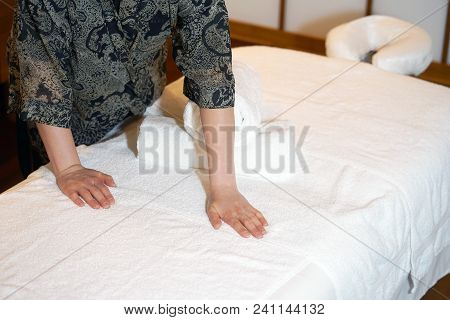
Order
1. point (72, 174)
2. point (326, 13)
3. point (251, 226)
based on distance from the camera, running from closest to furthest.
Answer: point (251, 226) → point (72, 174) → point (326, 13)

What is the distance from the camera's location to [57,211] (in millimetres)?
1144

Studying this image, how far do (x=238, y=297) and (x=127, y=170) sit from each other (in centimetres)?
41

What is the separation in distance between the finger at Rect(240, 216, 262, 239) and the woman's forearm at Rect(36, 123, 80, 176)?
341 millimetres

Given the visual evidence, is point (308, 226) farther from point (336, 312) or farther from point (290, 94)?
point (290, 94)

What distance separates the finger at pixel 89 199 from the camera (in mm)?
1151

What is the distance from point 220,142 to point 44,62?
330 mm

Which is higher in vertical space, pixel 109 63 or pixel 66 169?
pixel 109 63

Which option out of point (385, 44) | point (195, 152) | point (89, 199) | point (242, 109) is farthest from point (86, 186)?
point (385, 44)

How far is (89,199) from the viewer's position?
45.5 inches

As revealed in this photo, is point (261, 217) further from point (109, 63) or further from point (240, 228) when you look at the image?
point (109, 63)

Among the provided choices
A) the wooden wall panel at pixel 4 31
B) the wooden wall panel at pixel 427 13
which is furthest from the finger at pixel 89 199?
the wooden wall panel at pixel 427 13

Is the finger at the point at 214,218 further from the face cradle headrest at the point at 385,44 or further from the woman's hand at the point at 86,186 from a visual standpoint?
the face cradle headrest at the point at 385,44

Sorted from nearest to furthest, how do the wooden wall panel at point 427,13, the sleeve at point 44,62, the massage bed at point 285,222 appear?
the massage bed at point 285,222
the sleeve at point 44,62
the wooden wall panel at point 427,13

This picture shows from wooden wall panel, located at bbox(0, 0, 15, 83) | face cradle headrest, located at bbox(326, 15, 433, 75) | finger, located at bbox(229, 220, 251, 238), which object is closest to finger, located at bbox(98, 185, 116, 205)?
finger, located at bbox(229, 220, 251, 238)
